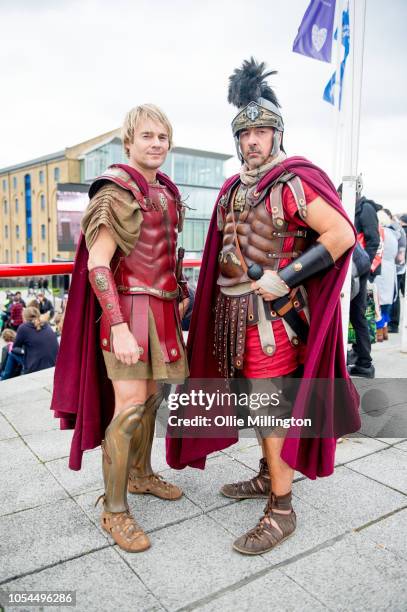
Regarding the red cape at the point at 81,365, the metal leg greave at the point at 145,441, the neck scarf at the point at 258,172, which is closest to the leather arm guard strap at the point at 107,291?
the red cape at the point at 81,365

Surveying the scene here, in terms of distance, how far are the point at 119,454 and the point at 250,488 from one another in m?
0.76

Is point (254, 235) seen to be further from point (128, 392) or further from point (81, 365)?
point (81, 365)

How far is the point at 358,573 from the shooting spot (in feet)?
6.08

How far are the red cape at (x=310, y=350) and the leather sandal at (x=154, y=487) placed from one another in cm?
12

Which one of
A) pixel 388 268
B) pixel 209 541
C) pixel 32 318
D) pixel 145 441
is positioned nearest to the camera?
pixel 209 541

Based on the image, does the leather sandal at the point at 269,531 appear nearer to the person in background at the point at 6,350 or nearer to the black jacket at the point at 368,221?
the black jacket at the point at 368,221

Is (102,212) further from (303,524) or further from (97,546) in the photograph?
(303,524)

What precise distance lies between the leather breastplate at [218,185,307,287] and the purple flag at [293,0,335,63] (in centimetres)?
308

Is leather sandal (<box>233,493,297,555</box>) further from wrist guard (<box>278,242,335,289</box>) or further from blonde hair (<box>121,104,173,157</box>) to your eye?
blonde hair (<box>121,104,173,157</box>)

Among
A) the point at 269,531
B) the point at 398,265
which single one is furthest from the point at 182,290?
the point at 398,265

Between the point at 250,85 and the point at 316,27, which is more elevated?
the point at 316,27

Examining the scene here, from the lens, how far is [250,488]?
2482mm

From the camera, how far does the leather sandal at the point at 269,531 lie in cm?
201

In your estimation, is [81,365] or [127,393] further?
[81,365]
